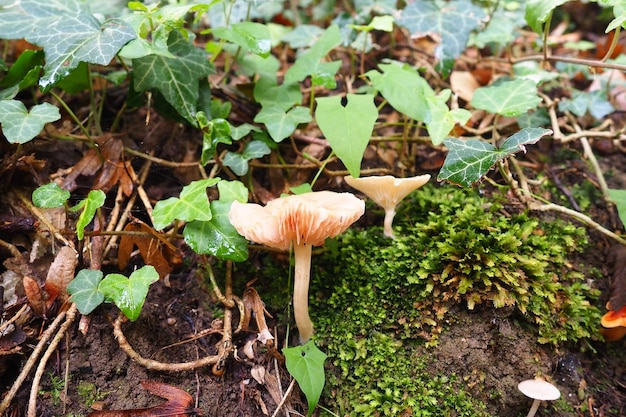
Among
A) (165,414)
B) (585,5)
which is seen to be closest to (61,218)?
(165,414)

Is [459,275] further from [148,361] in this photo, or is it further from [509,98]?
[148,361]

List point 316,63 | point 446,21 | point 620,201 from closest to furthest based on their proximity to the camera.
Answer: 1. point 620,201
2. point 316,63
3. point 446,21

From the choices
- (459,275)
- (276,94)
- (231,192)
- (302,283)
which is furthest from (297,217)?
(276,94)

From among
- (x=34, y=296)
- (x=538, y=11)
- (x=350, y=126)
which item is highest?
(x=538, y=11)

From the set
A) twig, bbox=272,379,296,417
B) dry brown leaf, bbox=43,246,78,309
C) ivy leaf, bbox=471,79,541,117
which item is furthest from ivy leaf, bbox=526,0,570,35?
dry brown leaf, bbox=43,246,78,309

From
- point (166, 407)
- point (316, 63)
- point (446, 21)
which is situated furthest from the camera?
point (446, 21)

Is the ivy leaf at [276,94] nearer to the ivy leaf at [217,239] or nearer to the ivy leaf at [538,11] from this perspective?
the ivy leaf at [217,239]

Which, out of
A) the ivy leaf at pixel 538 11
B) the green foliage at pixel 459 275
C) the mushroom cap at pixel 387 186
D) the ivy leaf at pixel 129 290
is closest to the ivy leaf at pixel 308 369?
the green foliage at pixel 459 275

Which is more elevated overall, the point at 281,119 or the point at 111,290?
the point at 281,119

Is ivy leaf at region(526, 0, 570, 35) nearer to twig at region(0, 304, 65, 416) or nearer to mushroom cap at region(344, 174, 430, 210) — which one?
mushroom cap at region(344, 174, 430, 210)
